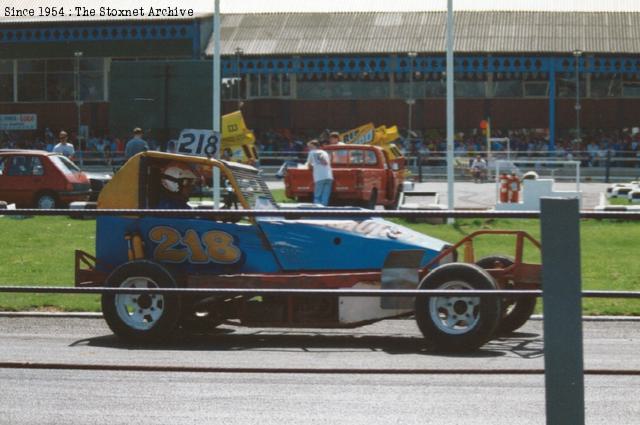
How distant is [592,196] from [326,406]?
26.3 m

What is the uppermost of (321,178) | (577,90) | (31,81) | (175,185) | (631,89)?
(31,81)

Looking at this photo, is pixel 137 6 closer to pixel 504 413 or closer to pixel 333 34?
pixel 333 34

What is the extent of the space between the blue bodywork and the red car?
15.9m

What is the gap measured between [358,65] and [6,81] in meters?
17.7

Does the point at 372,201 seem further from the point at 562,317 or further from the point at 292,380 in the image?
the point at 562,317

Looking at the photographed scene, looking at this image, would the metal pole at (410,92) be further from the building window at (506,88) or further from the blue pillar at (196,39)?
the blue pillar at (196,39)

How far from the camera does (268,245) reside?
1059cm

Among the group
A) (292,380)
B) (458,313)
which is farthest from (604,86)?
(292,380)

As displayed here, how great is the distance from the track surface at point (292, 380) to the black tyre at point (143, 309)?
0.16 meters

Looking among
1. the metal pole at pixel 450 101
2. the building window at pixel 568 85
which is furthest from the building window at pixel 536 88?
the metal pole at pixel 450 101

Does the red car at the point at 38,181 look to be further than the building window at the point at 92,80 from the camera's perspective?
No

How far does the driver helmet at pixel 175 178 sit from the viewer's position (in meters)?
11.1

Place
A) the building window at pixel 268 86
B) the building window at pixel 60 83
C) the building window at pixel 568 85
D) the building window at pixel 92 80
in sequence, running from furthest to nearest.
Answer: the building window at pixel 60 83, the building window at pixel 92 80, the building window at pixel 268 86, the building window at pixel 568 85

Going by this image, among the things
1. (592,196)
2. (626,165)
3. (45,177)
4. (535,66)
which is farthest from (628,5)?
(45,177)
